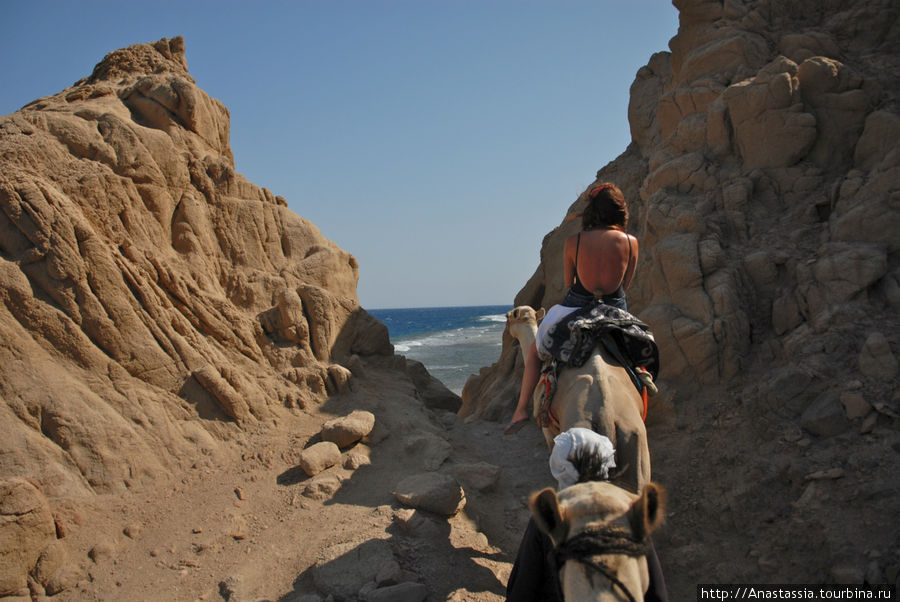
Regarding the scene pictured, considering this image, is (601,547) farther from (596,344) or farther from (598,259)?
(598,259)

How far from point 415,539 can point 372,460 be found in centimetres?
175

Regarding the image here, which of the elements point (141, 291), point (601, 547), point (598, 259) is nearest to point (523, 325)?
point (598, 259)

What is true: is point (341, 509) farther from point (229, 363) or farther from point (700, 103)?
point (700, 103)

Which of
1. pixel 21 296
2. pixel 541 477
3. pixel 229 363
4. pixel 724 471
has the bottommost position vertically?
pixel 541 477

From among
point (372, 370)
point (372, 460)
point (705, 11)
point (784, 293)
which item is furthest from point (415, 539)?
point (705, 11)

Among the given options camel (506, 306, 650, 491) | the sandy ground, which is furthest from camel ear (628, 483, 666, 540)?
the sandy ground

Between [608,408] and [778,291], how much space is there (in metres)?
4.82

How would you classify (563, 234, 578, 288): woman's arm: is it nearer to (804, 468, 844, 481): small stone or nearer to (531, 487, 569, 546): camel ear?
(531, 487, 569, 546): camel ear

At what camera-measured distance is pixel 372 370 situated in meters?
9.42

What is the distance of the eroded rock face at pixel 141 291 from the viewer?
5.67m

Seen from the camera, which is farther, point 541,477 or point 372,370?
point 372,370

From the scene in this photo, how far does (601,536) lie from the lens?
2381 millimetres

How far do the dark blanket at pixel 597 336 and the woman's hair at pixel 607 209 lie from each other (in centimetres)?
73

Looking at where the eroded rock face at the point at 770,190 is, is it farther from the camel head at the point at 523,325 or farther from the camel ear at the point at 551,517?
the camel ear at the point at 551,517
